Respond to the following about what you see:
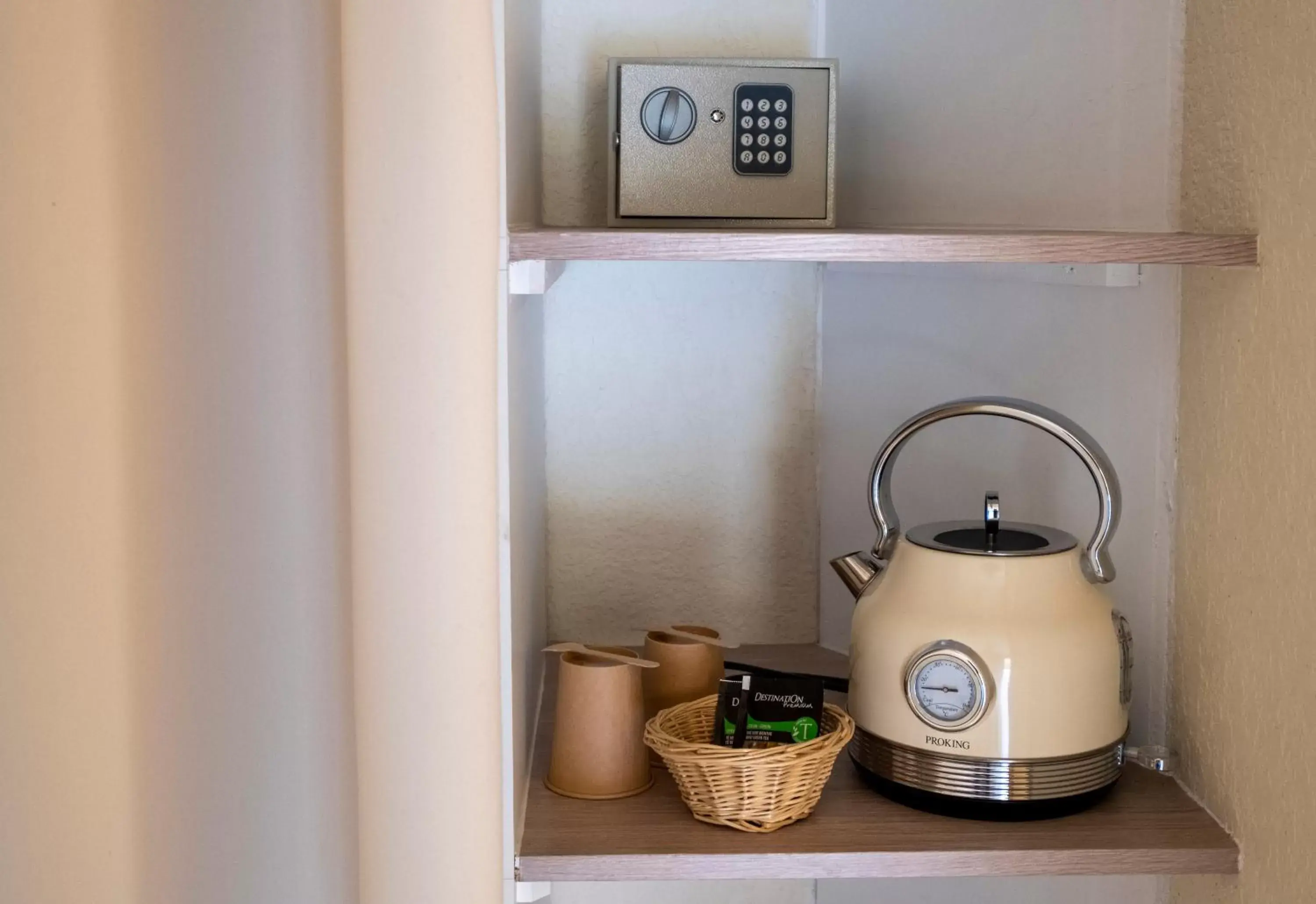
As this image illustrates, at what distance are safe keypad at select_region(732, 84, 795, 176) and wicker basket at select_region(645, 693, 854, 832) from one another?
47cm

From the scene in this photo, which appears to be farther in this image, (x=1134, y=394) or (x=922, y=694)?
(x=1134, y=394)

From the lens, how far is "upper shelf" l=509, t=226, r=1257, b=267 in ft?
2.86

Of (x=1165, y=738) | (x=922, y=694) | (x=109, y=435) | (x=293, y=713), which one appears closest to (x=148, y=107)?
(x=109, y=435)

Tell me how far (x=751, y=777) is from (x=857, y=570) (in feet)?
0.68

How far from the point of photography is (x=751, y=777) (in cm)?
93

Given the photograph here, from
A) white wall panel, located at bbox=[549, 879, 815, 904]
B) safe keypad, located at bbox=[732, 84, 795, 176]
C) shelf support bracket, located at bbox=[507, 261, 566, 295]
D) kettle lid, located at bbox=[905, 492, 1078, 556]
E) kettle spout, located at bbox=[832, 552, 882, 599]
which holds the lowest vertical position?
white wall panel, located at bbox=[549, 879, 815, 904]

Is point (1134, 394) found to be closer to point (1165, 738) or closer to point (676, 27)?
point (1165, 738)

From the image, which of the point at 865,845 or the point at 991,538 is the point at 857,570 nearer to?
the point at 991,538

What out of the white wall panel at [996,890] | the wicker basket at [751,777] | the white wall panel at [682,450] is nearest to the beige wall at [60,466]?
the wicker basket at [751,777]

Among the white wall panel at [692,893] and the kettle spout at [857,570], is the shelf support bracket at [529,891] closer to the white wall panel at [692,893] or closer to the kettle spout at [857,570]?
the kettle spout at [857,570]

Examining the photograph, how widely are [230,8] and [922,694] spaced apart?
70 centimetres

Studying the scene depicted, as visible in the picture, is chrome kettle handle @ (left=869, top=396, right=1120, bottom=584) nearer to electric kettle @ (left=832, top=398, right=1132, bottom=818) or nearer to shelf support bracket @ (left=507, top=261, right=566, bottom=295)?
electric kettle @ (left=832, top=398, right=1132, bottom=818)

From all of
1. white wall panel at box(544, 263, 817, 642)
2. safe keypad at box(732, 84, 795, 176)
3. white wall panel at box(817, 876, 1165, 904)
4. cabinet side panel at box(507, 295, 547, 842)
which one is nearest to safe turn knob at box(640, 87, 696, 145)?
safe keypad at box(732, 84, 795, 176)

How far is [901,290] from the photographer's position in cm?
127
